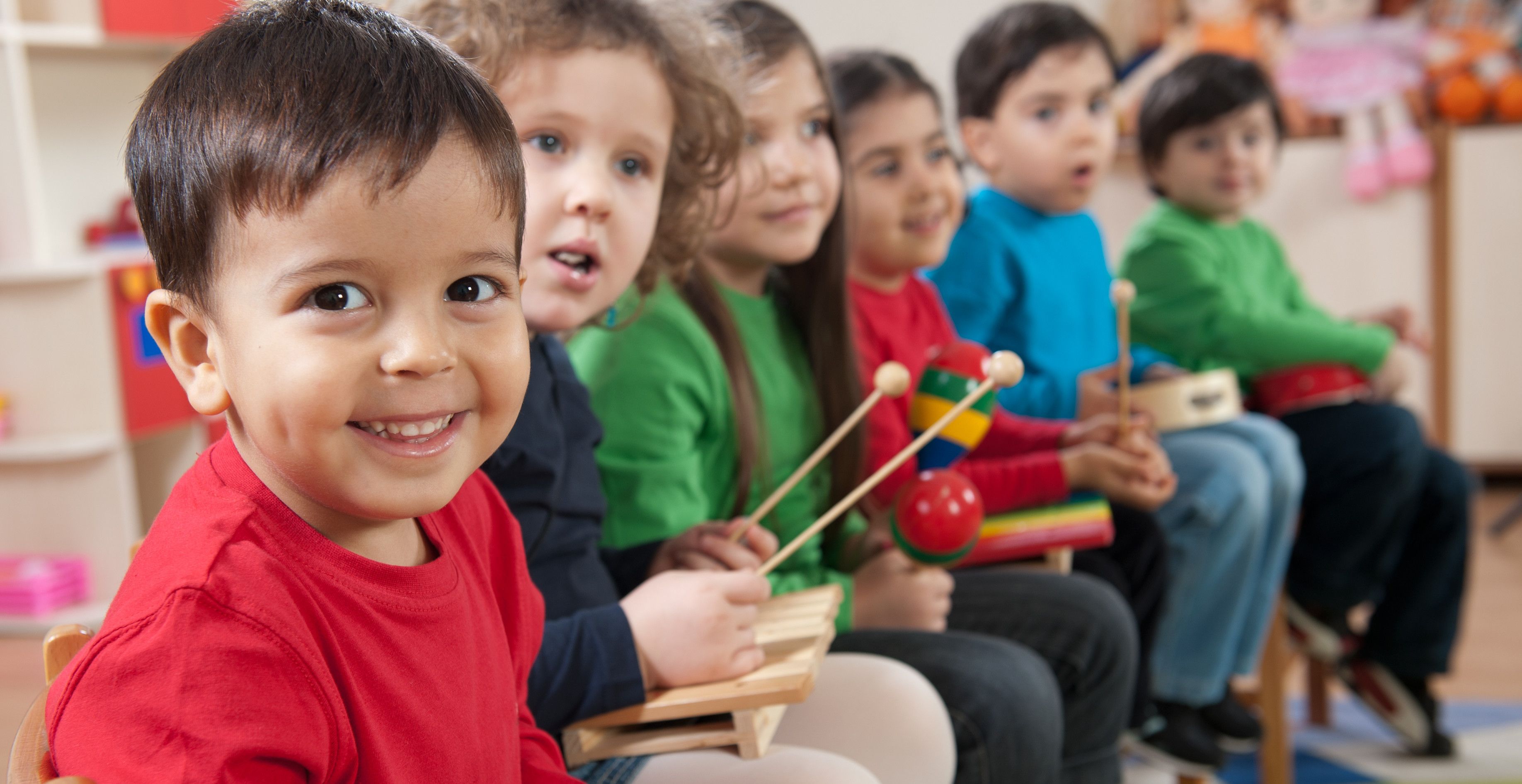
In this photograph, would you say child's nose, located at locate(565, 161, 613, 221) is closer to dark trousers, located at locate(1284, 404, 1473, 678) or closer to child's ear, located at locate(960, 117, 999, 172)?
child's ear, located at locate(960, 117, 999, 172)

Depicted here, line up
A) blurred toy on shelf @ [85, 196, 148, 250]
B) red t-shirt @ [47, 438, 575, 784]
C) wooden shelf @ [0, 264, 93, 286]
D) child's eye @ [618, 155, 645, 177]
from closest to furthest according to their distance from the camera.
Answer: red t-shirt @ [47, 438, 575, 784] < child's eye @ [618, 155, 645, 177] < wooden shelf @ [0, 264, 93, 286] < blurred toy on shelf @ [85, 196, 148, 250]

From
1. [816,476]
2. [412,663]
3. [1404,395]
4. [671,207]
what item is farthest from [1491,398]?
[412,663]

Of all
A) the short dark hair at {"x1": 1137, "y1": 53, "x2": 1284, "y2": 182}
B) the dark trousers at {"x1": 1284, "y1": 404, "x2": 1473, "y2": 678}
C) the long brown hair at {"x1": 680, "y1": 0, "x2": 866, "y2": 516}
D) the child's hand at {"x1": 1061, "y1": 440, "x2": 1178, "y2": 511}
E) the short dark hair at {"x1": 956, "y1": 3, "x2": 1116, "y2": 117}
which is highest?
the short dark hair at {"x1": 956, "y1": 3, "x2": 1116, "y2": 117}

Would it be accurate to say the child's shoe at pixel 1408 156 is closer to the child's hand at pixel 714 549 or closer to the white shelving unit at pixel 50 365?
the child's hand at pixel 714 549

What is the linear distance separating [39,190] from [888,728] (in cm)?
244

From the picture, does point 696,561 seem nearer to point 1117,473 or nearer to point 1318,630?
point 1117,473

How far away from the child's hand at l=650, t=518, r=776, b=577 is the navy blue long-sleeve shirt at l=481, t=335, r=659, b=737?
0.03 meters

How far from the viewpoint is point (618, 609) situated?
82 cm

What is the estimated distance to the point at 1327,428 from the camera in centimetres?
176

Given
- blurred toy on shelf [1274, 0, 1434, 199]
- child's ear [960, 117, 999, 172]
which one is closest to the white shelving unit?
child's ear [960, 117, 999, 172]

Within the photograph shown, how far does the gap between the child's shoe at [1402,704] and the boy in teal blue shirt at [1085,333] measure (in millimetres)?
269

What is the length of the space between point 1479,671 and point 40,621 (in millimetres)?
2585

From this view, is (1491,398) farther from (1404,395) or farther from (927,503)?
(927,503)

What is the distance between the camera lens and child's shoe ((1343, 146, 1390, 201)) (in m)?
2.98
